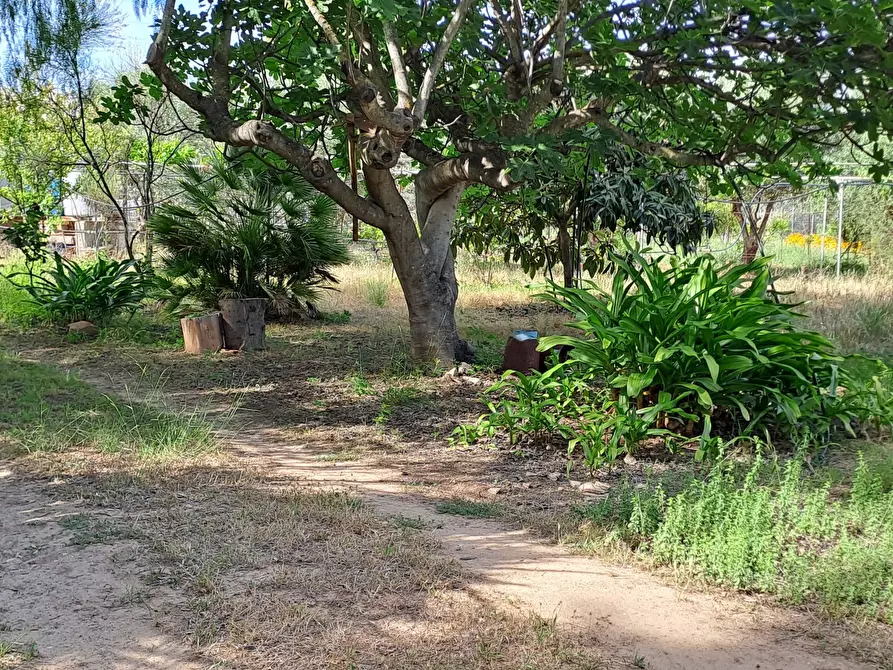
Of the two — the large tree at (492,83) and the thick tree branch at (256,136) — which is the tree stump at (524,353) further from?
the thick tree branch at (256,136)

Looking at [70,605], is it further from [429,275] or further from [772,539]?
[429,275]

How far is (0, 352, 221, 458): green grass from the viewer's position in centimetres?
475

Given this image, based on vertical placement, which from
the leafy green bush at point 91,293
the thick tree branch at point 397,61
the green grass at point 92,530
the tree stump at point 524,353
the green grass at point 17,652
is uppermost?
the thick tree branch at point 397,61

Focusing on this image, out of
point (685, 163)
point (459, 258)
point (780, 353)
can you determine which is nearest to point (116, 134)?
point (459, 258)

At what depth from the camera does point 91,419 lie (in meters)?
5.37

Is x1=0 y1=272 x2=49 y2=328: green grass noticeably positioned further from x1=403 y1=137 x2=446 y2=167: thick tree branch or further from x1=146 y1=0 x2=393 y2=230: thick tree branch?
x1=403 y1=137 x2=446 y2=167: thick tree branch

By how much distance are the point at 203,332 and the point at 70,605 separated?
238 inches

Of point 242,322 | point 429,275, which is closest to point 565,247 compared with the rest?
point 429,275

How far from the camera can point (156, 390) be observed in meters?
6.61

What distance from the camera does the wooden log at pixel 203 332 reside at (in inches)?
340

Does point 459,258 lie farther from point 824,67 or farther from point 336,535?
point 336,535

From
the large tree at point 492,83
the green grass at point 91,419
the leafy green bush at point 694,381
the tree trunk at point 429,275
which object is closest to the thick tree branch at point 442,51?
the large tree at point 492,83

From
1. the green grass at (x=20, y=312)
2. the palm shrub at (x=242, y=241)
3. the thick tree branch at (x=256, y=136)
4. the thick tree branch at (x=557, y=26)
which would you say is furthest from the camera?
the green grass at (x=20, y=312)

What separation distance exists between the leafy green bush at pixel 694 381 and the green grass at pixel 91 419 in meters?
1.95
